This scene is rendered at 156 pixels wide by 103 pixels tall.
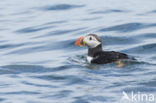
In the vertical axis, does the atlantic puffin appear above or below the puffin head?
below

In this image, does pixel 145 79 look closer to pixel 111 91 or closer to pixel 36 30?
pixel 111 91

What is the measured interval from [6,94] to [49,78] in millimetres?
1371

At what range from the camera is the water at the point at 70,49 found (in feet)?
26.8

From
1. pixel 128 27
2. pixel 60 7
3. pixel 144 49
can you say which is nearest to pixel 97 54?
pixel 144 49

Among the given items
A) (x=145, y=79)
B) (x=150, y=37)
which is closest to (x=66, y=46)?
(x=150, y=37)

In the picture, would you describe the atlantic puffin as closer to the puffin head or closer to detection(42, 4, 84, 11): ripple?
the puffin head

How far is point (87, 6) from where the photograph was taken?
59.7ft

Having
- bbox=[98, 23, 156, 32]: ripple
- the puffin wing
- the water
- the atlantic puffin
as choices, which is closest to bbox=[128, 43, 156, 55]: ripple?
the water

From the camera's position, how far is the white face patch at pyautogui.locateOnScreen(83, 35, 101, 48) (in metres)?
10.7

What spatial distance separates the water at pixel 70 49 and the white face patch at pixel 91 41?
1.55 ft

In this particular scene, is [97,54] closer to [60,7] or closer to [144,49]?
[144,49]

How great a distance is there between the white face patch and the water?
0.47 meters

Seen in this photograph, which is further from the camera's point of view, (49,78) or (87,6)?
(87,6)

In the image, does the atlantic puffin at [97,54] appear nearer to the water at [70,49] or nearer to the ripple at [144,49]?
the water at [70,49]
